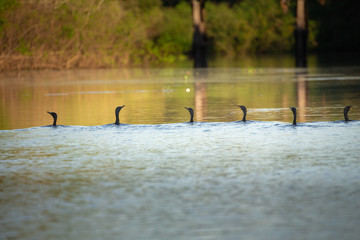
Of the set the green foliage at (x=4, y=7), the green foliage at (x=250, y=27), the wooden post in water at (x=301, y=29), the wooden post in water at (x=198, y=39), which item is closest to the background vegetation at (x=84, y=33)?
the green foliage at (x=4, y=7)

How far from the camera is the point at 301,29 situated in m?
39.2

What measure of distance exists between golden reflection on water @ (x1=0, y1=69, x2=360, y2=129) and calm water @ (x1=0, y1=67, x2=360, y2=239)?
0.09 m

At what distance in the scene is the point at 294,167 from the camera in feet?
29.8

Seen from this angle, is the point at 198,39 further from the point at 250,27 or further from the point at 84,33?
the point at 250,27

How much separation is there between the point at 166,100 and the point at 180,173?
37.1 feet

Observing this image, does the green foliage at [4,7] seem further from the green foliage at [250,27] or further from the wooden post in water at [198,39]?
Result: the green foliage at [250,27]

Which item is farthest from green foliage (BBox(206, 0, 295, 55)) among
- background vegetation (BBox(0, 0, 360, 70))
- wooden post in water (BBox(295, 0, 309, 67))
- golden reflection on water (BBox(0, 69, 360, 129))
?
golden reflection on water (BBox(0, 69, 360, 129))

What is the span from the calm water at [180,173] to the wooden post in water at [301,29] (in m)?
21.7

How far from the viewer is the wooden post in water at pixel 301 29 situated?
3881 cm

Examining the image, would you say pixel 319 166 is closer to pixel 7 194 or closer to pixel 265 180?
pixel 265 180

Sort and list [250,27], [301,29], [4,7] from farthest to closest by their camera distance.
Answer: [250,27] < [301,29] < [4,7]

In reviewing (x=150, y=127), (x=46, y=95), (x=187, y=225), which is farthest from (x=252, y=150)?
(x=46, y=95)

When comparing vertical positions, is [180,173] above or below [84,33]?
below

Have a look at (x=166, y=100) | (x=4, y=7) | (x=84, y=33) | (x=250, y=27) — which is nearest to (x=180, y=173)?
(x=166, y=100)
